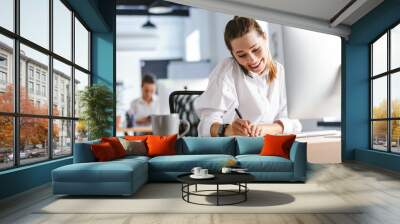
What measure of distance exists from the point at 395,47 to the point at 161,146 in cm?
426

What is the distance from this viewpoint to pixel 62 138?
254 inches

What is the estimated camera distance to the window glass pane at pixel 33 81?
505 centimetres

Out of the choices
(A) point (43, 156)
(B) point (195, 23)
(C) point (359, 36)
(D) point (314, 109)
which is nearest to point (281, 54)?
(D) point (314, 109)

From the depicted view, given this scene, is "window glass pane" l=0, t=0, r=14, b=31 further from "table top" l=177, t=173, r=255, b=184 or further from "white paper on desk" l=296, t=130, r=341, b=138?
"white paper on desk" l=296, t=130, r=341, b=138

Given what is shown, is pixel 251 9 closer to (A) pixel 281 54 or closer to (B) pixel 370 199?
(A) pixel 281 54

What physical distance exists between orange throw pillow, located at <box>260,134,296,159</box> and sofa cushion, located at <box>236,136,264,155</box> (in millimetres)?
224

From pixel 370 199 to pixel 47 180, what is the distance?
394 centimetres

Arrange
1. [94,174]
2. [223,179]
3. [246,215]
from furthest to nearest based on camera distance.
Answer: [94,174] < [223,179] < [246,215]

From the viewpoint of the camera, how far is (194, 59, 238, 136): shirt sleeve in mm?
6707

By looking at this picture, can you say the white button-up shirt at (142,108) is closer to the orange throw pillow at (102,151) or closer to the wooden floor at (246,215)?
the orange throw pillow at (102,151)

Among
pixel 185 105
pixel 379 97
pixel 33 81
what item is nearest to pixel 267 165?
pixel 185 105

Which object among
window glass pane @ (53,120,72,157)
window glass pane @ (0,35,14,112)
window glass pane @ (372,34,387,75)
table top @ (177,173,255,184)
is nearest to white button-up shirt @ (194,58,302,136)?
window glass pane @ (372,34,387,75)

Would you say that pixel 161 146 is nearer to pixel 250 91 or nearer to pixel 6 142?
pixel 6 142

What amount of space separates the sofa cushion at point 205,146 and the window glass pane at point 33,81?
197cm
